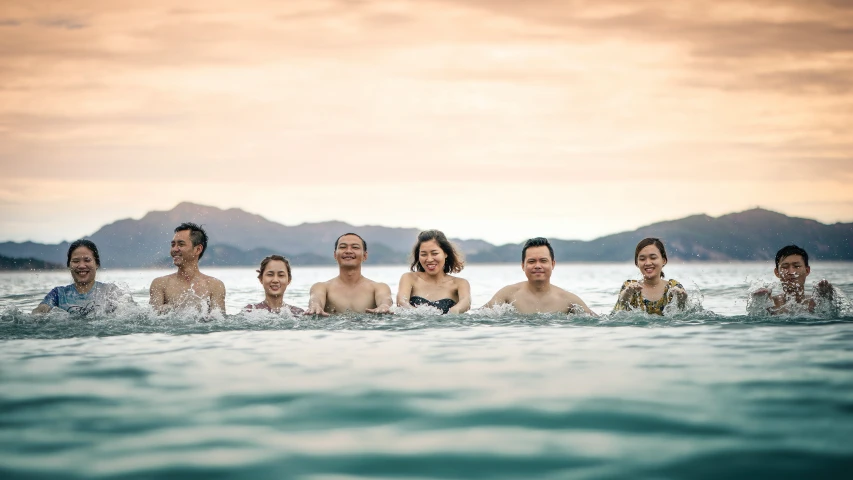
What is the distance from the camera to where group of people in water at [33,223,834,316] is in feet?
32.0

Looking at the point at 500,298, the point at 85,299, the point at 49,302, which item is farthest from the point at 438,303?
the point at 49,302

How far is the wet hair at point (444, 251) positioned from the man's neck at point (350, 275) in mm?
932

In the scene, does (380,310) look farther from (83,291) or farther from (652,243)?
(83,291)

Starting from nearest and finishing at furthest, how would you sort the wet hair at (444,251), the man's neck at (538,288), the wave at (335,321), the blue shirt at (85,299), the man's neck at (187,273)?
1. the wave at (335,321)
2. the blue shirt at (85,299)
3. the man's neck at (187,273)
4. the man's neck at (538,288)
5. the wet hair at (444,251)

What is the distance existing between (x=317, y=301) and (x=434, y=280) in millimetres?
1815

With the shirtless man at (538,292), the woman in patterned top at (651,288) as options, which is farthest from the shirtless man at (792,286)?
the shirtless man at (538,292)

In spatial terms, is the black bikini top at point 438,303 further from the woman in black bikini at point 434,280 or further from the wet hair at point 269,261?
the wet hair at point 269,261

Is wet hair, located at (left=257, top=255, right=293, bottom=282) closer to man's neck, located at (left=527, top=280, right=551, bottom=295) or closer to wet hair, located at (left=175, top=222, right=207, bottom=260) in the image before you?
wet hair, located at (left=175, top=222, right=207, bottom=260)

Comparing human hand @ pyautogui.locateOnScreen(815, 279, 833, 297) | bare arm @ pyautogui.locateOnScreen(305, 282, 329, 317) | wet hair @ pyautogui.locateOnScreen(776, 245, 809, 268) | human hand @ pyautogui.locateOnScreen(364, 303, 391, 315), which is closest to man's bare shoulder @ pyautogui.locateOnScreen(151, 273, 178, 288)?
bare arm @ pyautogui.locateOnScreen(305, 282, 329, 317)

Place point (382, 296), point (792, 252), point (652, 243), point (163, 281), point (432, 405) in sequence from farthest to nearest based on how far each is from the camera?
1. point (382, 296)
2. point (163, 281)
3. point (652, 243)
4. point (792, 252)
5. point (432, 405)

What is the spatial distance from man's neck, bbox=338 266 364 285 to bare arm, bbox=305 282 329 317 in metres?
0.32

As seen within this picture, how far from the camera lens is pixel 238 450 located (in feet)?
11.1

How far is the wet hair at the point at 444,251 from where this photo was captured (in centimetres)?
1065

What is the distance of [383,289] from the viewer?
10.6m
